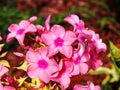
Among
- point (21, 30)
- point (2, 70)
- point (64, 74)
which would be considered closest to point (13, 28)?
point (21, 30)

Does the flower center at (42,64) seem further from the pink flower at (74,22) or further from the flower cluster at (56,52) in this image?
the pink flower at (74,22)

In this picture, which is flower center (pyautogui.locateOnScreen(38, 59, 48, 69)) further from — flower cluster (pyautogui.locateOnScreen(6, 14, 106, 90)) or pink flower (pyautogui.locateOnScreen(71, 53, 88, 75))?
pink flower (pyautogui.locateOnScreen(71, 53, 88, 75))

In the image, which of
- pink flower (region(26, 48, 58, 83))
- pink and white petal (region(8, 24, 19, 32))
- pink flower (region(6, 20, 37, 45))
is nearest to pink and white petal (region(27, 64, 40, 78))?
pink flower (region(26, 48, 58, 83))

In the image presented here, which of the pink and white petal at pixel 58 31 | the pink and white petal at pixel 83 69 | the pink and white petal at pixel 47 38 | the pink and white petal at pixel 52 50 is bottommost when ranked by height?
the pink and white petal at pixel 83 69

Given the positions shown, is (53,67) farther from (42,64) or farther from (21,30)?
(21,30)

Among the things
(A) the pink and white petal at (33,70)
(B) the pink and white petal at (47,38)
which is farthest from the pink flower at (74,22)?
(A) the pink and white petal at (33,70)

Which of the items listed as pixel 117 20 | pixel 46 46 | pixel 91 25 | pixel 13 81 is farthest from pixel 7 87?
pixel 117 20

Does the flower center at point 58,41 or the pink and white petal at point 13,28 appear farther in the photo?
the pink and white petal at point 13,28
